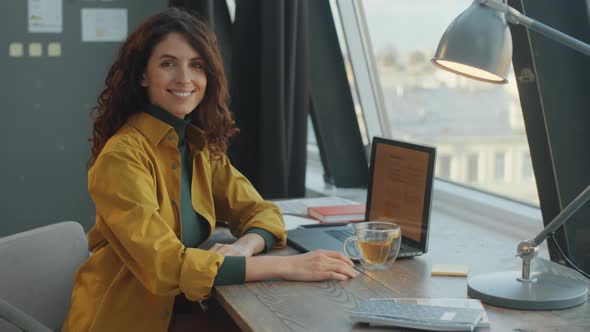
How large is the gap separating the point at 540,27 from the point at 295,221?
3.61 feet

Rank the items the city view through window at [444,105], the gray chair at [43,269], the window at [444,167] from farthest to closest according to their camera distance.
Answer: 1. the window at [444,167]
2. the city view through window at [444,105]
3. the gray chair at [43,269]

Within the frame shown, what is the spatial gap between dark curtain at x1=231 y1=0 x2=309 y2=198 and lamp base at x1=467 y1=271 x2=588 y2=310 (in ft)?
5.88

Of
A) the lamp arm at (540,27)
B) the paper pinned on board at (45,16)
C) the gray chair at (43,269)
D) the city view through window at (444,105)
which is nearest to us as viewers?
the lamp arm at (540,27)

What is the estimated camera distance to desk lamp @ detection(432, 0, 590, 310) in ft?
5.01

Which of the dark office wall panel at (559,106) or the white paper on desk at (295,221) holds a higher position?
the dark office wall panel at (559,106)

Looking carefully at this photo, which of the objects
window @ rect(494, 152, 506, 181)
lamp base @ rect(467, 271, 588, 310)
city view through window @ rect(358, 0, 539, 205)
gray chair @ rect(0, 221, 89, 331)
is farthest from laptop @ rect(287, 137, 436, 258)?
window @ rect(494, 152, 506, 181)

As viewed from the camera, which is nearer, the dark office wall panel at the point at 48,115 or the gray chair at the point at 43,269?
the gray chair at the point at 43,269

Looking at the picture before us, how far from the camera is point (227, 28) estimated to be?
3781 millimetres

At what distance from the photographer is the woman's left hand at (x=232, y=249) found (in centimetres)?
195

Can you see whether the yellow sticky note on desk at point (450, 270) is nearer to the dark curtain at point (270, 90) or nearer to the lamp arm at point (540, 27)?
the lamp arm at point (540, 27)

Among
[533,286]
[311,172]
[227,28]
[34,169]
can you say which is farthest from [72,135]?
[533,286]

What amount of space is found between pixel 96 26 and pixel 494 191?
2085 millimetres

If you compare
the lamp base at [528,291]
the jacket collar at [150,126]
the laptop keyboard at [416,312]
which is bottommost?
the laptop keyboard at [416,312]

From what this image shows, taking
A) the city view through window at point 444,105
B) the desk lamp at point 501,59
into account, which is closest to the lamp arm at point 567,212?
the desk lamp at point 501,59
